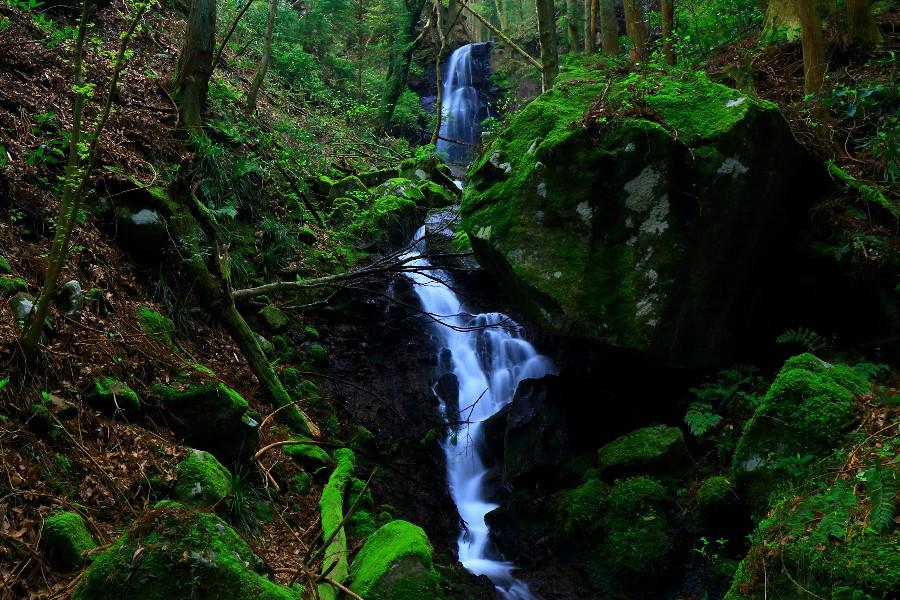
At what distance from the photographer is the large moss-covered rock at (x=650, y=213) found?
684 centimetres

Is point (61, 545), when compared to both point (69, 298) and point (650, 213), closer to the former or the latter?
point (69, 298)

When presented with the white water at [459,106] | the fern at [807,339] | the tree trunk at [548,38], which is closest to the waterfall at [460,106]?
the white water at [459,106]

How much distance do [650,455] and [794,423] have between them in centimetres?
214

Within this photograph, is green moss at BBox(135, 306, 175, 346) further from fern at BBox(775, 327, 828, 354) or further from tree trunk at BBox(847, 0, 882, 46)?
tree trunk at BBox(847, 0, 882, 46)

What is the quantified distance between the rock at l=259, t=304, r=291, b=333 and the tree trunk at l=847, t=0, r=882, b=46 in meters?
9.38

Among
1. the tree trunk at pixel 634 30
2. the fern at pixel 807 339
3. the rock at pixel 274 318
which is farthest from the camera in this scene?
the tree trunk at pixel 634 30

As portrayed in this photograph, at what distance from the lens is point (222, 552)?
2.84 m

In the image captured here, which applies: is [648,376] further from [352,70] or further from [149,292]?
[352,70]

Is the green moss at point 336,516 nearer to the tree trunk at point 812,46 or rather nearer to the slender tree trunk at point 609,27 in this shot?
the tree trunk at point 812,46

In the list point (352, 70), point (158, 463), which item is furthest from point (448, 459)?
point (352, 70)

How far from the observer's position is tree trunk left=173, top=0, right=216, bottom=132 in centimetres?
784

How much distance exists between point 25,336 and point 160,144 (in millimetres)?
4165

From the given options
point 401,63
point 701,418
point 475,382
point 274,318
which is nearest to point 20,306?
point 274,318

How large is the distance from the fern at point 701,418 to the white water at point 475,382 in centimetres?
263
